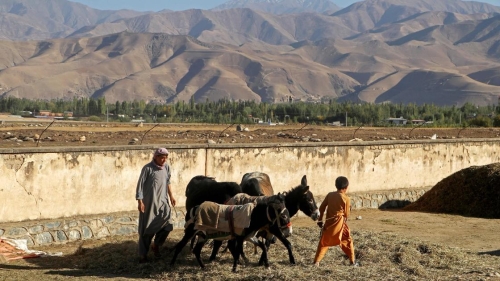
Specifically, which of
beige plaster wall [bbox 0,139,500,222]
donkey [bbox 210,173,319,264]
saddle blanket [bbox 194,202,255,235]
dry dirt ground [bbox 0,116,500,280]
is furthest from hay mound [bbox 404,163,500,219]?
saddle blanket [bbox 194,202,255,235]

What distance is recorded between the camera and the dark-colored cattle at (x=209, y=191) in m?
14.1

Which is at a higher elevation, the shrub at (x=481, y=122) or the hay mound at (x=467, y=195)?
the shrub at (x=481, y=122)

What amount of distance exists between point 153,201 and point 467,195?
38.9ft

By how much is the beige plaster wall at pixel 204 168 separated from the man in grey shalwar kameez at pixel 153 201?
3657 millimetres

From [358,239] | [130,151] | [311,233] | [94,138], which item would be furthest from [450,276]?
[94,138]

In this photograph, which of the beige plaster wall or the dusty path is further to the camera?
the dusty path

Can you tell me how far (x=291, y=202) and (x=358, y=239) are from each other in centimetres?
198

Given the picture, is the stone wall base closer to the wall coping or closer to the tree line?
the wall coping

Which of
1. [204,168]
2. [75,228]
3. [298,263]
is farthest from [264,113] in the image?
[298,263]

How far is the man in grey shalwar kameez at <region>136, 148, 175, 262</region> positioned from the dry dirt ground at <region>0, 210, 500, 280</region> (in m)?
0.46

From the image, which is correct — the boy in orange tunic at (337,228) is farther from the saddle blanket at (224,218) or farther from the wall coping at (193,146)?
the wall coping at (193,146)

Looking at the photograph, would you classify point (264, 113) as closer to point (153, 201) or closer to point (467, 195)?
point (467, 195)

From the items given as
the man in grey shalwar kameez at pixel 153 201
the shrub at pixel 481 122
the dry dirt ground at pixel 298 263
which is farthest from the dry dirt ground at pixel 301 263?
the shrub at pixel 481 122

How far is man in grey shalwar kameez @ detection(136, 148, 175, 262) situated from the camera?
500 inches
